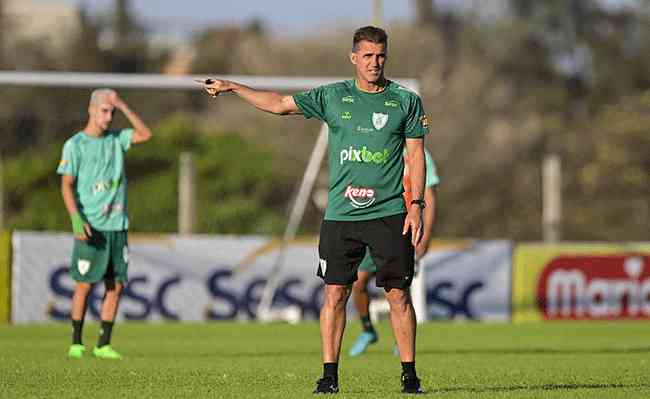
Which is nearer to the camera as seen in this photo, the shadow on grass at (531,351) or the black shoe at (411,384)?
the black shoe at (411,384)

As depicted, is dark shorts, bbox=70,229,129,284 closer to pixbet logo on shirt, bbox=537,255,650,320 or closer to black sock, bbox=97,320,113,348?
black sock, bbox=97,320,113,348

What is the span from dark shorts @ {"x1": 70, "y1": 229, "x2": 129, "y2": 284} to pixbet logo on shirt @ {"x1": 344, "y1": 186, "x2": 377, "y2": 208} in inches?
167

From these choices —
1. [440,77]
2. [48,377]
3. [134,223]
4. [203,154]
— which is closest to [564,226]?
[134,223]

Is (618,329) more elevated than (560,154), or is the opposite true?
(560,154)

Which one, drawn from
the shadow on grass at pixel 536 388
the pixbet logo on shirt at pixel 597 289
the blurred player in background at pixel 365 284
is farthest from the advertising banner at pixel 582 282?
the shadow on grass at pixel 536 388

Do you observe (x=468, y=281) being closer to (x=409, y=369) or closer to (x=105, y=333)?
(x=105, y=333)

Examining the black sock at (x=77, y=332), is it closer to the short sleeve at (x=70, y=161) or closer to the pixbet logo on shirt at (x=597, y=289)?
the short sleeve at (x=70, y=161)

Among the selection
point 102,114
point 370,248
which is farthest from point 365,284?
point 370,248

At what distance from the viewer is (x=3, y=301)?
2052cm

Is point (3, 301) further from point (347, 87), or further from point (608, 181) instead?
point (608, 181)

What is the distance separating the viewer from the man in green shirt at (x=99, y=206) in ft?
42.7

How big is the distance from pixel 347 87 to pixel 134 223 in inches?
853

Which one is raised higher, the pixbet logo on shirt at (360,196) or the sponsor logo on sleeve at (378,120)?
the sponsor logo on sleeve at (378,120)

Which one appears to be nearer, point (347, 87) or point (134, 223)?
point (347, 87)
